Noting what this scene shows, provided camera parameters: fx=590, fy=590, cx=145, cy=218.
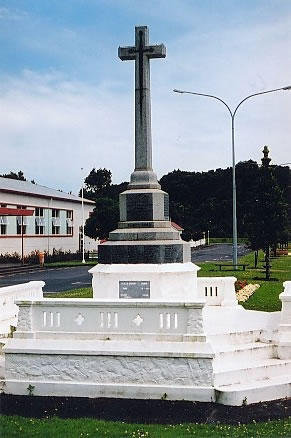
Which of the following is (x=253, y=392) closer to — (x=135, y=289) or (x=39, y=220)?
(x=135, y=289)

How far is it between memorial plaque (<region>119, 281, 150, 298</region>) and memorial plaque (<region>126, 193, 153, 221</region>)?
4.23 feet

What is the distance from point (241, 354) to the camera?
8.02m

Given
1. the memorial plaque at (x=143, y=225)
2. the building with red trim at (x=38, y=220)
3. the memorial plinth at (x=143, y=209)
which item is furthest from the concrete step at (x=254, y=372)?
the building with red trim at (x=38, y=220)

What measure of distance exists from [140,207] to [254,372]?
3902 mm

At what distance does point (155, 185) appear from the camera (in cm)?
1062

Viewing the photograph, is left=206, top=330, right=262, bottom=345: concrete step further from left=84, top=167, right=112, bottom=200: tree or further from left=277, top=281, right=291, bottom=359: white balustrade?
left=84, top=167, right=112, bottom=200: tree

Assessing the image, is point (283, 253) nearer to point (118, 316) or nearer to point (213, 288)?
point (213, 288)

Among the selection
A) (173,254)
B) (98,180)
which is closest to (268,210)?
(173,254)

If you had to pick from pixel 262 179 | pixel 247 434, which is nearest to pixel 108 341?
pixel 247 434

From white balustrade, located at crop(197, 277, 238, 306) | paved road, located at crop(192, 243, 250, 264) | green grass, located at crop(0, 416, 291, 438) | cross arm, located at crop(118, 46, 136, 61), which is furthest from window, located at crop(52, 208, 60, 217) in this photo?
green grass, located at crop(0, 416, 291, 438)

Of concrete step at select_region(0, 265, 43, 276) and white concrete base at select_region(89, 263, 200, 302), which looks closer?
white concrete base at select_region(89, 263, 200, 302)

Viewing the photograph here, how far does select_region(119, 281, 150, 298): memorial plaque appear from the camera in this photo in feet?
31.5

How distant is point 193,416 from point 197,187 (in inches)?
2826

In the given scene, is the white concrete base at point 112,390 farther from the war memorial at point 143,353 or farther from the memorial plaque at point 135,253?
the memorial plaque at point 135,253
